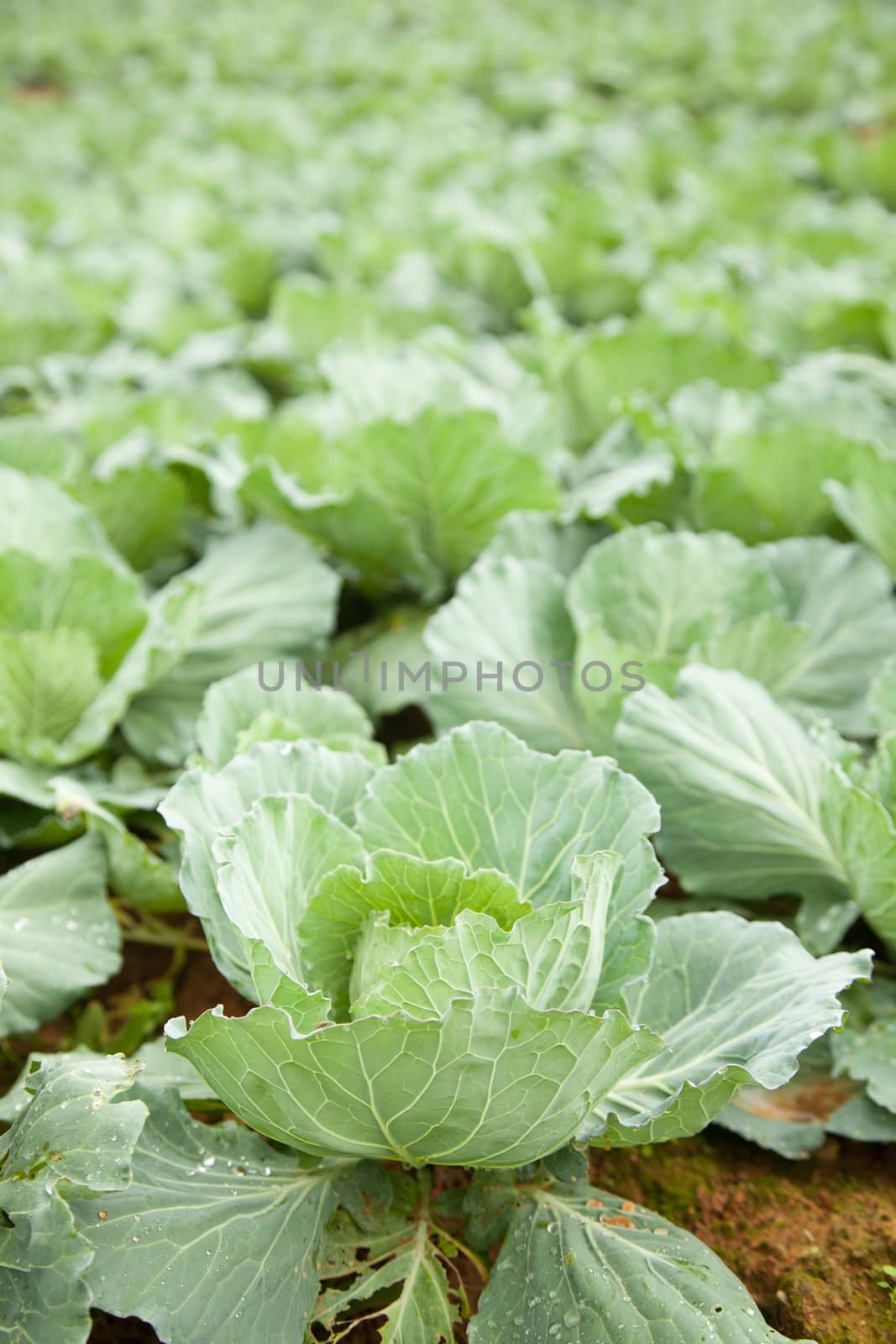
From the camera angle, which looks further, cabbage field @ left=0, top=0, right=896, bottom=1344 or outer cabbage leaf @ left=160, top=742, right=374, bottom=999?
outer cabbage leaf @ left=160, top=742, right=374, bottom=999

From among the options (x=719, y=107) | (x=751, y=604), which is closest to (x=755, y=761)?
(x=751, y=604)

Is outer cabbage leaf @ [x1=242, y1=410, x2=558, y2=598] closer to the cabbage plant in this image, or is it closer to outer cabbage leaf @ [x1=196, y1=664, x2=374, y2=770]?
outer cabbage leaf @ [x1=196, y1=664, x2=374, y2=770]

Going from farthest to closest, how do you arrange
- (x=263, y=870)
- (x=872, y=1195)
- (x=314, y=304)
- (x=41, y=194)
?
1. (x=41, y=194)
2. (x=314, y=304)
3. (x=872, y=1195)
4. (x=263, y=870)

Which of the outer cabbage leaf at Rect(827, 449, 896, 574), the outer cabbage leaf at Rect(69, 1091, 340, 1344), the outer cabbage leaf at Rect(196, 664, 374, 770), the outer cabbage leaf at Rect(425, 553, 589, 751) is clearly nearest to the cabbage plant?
the outer cabbage leaf at Rect(69, 1091, 340, 1344)

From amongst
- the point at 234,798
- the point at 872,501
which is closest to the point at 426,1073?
the point at 234,798

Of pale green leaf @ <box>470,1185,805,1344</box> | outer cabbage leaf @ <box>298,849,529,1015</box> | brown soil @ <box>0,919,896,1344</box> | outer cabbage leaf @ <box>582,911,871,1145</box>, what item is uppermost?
outer cabbage leaf @ <box>298,849,529,1015</box>

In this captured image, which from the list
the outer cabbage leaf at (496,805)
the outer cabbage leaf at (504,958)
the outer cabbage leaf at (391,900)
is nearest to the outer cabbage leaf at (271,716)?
the outer cabbage leaf at (496,805)

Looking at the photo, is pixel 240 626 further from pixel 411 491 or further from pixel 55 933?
pixel 55 933

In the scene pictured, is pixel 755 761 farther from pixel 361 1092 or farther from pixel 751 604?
pixel 361 1092

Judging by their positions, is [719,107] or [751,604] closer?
[751,604]
